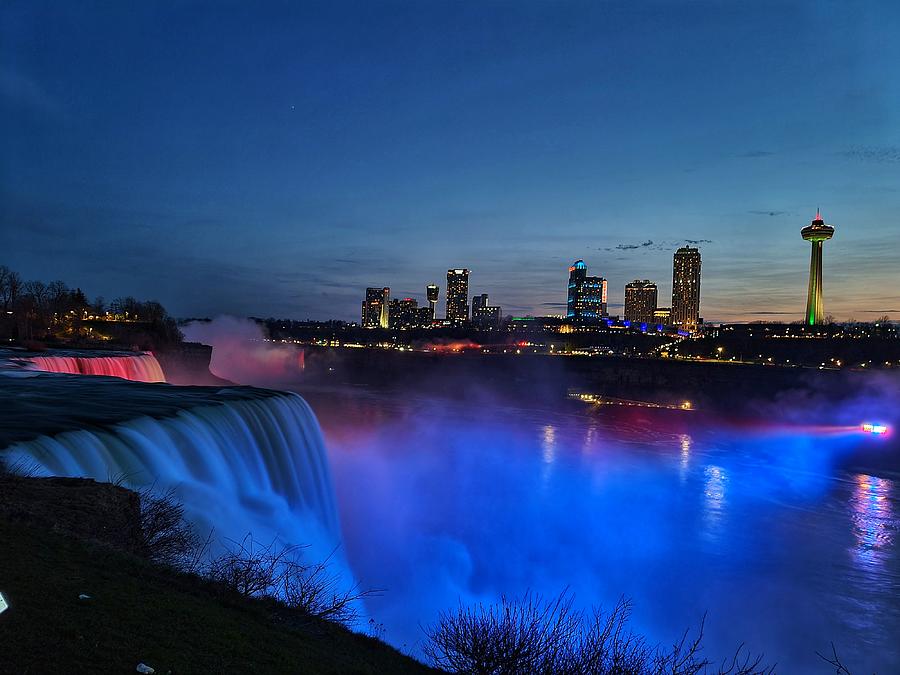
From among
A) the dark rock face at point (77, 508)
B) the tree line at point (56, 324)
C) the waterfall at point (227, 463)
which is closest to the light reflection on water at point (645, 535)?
the waterfall at point (227, 463)

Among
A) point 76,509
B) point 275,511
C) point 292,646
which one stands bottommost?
point 275,511

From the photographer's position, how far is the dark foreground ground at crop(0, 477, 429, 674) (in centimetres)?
430

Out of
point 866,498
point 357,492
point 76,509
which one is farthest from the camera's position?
point 866,498

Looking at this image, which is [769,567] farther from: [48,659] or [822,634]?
[48,659]

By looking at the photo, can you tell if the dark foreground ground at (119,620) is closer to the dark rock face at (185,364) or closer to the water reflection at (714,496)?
the water reflection at (714,496)

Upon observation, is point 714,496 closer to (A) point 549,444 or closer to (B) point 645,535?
(B) point 645,535

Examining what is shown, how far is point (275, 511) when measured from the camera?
46.8 ft

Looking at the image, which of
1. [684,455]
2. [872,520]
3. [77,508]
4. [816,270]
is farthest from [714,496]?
[816,270]

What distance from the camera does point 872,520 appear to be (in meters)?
25.4

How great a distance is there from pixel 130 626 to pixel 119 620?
0.13 meters

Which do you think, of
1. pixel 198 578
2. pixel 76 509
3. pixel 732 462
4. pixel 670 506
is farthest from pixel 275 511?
pixel 732 462

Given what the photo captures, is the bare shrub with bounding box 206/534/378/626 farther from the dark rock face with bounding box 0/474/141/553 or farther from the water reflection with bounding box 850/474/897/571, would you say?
the water reflection with bounding box 850/474/897/571

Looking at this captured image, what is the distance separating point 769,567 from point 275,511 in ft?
56.6

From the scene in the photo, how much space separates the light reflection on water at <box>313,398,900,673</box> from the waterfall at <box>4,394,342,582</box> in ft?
10.6
